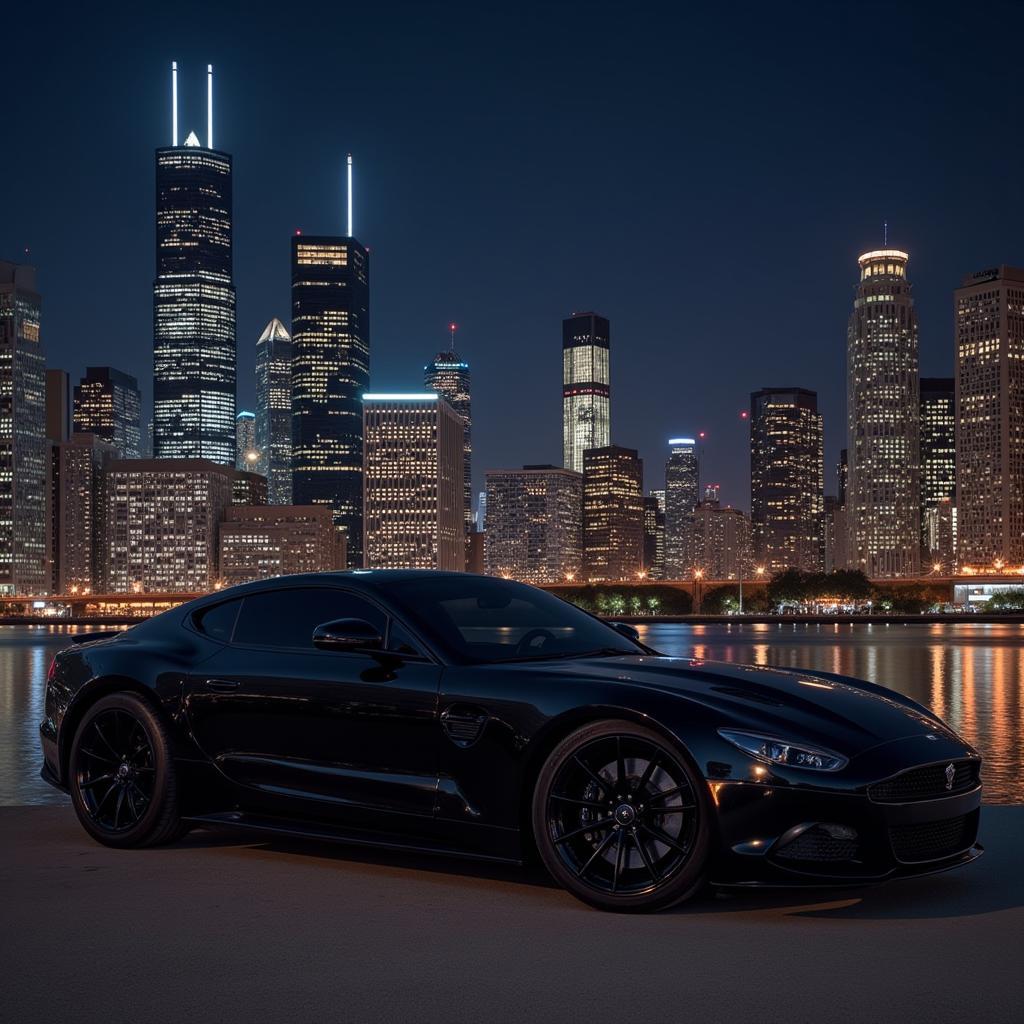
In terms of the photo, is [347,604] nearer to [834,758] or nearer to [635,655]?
[635,655]

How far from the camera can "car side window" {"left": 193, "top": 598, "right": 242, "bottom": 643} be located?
706 cm

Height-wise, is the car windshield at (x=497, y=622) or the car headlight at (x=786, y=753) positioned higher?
the car windshield at (x=497, y=622)

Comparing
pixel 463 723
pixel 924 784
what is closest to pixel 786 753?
pixel 924 784

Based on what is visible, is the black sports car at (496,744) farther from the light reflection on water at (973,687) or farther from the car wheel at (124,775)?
the light reflection on water at (973,687)

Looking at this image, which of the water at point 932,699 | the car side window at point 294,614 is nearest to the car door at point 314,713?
the car side window at point 294,614

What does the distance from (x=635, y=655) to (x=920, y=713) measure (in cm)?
131

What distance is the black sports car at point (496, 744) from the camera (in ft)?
17.4

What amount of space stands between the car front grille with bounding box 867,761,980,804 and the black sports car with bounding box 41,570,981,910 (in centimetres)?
1

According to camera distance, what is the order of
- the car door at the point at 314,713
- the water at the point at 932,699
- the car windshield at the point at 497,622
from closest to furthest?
the car door at the point at 314,713 < the car windshield at the point at 497,622 < the water at the point at 932,699

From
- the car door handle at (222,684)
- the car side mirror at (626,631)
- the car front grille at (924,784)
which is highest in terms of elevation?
the car side mirror at (626,631)

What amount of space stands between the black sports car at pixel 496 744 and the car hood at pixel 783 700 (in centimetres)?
2

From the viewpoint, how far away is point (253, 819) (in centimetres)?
661

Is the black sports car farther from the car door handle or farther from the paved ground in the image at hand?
the paved ground

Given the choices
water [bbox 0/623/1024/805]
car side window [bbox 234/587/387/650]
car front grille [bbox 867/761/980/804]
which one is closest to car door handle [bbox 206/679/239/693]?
car side window [bbox 234/587/387/650]
